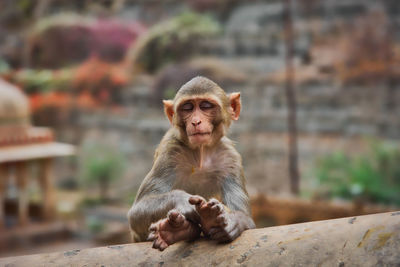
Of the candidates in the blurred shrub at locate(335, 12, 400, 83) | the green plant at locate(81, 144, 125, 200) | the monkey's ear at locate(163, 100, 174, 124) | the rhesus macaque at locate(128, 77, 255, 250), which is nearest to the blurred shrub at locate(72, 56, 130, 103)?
the green plant at locate(81, 144, 125, 200)

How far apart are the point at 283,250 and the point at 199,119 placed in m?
1.47

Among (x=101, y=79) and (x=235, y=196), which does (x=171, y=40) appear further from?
(x=235, y=196)

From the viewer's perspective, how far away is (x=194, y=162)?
13.3ft

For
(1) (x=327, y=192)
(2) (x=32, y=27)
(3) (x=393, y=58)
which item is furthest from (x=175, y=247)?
(2) (x=32, y=27)

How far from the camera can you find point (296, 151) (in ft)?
61.3

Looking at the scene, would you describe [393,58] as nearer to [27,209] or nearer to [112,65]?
[112,65]

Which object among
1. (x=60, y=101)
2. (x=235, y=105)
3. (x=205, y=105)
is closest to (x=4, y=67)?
(x=60, y=101)

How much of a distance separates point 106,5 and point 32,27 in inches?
151

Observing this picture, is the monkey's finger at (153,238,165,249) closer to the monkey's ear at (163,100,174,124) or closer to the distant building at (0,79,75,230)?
the monkey's ear at (163,100,174,124)

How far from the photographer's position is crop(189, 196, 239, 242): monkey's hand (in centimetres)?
280

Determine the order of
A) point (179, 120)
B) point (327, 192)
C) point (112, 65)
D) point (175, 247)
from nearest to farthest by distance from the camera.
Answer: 1. point (175, 247)
2. point (179, 120)
3. point (327, 192)
4. point (112, 65)

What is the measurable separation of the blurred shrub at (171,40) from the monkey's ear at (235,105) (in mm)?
18083

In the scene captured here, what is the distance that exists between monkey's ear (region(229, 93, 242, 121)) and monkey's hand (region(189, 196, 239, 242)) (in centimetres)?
136

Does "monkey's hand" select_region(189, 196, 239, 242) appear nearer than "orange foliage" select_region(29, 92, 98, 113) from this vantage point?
Yes
